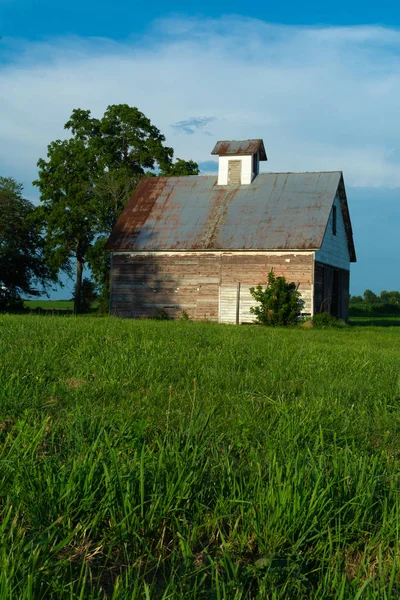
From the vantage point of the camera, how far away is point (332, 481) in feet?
Result: 12.2

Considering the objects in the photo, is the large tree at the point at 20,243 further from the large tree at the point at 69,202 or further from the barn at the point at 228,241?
the barn at the point at 228,241

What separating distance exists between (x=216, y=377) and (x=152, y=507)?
410 centimetres

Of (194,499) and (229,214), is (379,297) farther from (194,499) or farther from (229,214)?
(194,499)

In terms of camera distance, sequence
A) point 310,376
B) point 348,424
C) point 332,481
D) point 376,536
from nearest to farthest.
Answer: point 376,536 → point 332,481 → point 348,424 → point 310,376

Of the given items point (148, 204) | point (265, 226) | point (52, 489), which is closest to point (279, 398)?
point (52, 489)

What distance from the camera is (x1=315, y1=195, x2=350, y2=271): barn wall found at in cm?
2892

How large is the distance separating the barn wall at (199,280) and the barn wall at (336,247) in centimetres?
168

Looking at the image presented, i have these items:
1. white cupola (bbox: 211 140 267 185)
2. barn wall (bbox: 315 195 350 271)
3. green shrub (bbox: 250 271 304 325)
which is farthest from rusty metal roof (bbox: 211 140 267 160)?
green shrub (bbox: 250 271 304 325)

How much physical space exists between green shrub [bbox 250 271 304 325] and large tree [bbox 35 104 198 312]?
1264 cm

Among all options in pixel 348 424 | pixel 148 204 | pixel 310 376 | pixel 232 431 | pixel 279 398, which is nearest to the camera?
pixel 232 431

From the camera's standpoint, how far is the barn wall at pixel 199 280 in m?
27.6

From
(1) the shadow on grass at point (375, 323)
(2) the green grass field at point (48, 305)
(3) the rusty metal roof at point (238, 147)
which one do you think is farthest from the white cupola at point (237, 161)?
(2) the green grass field at point (48, 305)

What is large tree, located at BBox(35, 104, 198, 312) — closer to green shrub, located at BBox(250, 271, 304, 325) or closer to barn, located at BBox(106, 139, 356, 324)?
barn, located at BBox(106, 139, 356, 324)

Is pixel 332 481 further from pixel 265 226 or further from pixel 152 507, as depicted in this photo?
pixel 265 226
